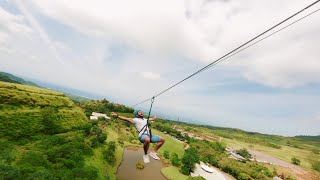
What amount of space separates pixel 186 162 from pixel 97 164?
29.1 m

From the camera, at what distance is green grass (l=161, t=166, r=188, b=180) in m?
61.9

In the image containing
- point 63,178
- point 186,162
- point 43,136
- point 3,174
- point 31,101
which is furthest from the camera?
point 186,162

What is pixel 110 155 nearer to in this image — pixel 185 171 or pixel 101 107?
pixel 185 171

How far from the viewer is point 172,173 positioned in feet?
210

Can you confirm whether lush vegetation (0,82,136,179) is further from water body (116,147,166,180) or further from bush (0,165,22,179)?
water body (116,147,166,180)

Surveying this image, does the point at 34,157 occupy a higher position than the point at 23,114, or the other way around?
the point at 23,114

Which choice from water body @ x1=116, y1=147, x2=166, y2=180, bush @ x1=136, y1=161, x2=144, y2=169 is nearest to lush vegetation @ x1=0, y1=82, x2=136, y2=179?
water body @ x1=116, y1=147, x2=166, y2=180

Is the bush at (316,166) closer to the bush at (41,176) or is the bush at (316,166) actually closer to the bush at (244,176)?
the bush at (244,176)

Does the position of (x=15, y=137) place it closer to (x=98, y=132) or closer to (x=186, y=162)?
(x=98, y=132)

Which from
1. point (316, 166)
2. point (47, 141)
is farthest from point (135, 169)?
point (316, 166)

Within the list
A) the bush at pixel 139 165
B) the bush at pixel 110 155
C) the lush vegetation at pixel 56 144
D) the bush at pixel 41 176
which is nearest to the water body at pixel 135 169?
the bush at pixel 139 165

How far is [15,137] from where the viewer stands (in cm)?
5316

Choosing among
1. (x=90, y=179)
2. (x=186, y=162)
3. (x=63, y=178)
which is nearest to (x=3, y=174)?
(x=63, y=178)

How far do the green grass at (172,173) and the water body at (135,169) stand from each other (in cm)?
137
